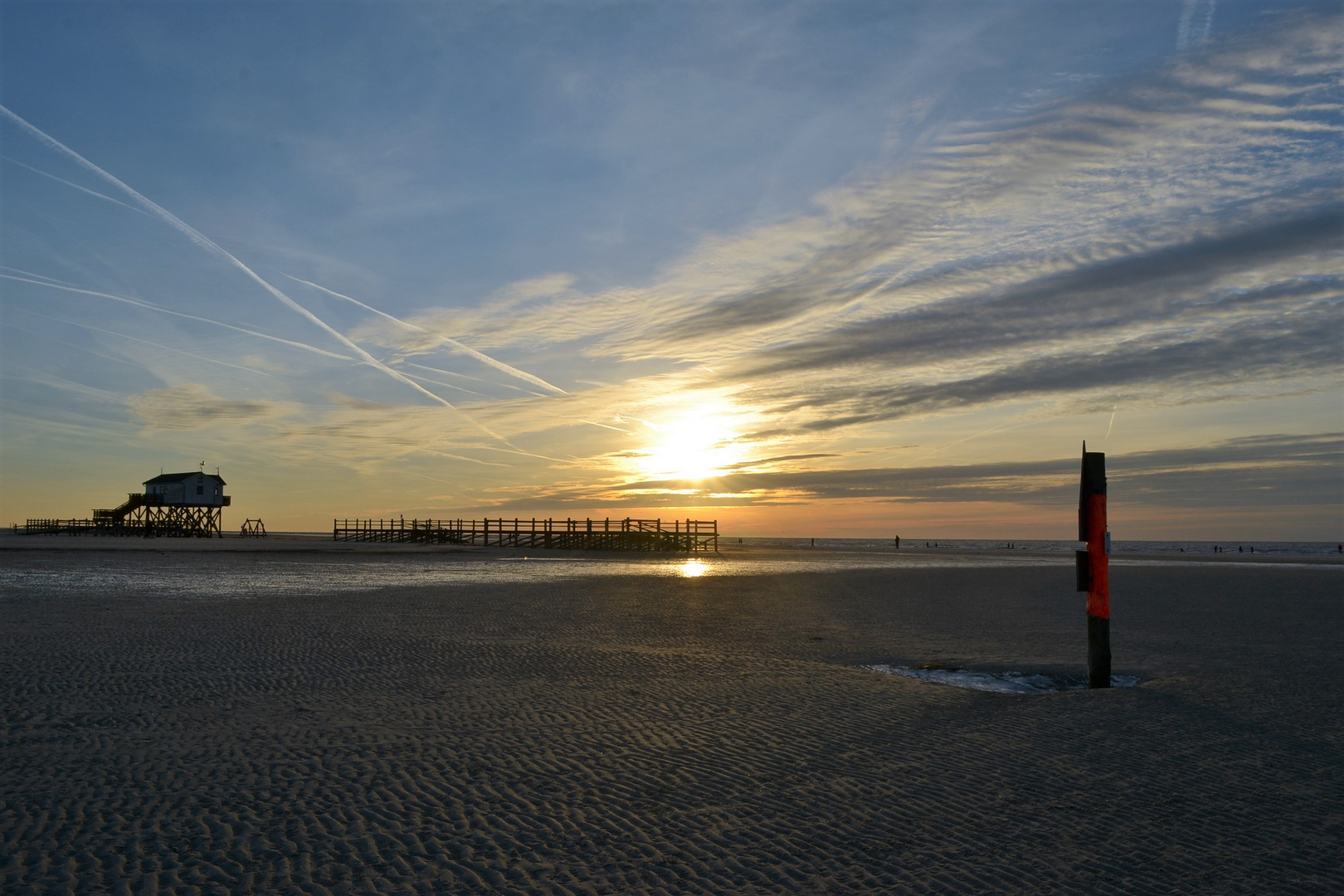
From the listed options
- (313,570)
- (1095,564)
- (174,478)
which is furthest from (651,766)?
(174,478)

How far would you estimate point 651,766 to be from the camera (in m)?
6.27

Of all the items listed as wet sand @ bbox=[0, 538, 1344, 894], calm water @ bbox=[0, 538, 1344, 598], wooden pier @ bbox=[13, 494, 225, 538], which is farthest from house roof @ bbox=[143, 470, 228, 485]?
wet sand @ bbox=[0, 538, 1344, 894]

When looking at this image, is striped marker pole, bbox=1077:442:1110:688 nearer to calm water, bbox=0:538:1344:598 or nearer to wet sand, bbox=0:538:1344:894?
wet sand, bbox=0:538:1344:894

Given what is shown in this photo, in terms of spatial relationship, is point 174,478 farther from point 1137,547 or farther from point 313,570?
point 1137,547

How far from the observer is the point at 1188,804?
522cm

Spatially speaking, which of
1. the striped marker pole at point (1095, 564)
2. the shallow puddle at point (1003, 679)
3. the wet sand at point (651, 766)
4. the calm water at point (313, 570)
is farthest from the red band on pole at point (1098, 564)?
the calm water at point (313, 570)

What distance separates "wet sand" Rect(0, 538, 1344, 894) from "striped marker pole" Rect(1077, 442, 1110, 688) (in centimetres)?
44

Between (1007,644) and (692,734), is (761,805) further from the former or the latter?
(1007,644)

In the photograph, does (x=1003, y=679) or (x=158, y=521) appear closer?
(x=1003, y=679)

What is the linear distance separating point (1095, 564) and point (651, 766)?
5464 millimetres

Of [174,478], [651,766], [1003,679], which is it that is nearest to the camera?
[651,766]

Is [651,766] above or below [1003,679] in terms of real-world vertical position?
above

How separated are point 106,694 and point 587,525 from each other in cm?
5553

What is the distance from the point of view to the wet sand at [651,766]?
4371mm
